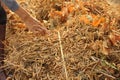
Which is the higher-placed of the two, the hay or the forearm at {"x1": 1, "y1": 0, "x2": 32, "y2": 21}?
the forearm at {"x1": 1, "y1": 0, "x2": 32, "y2": 21}

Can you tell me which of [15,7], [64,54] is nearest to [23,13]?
[15,7]

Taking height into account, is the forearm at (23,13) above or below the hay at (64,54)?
above

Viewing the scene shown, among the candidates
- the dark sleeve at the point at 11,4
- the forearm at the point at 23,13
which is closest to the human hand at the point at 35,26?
the forearm at the point at 23,13

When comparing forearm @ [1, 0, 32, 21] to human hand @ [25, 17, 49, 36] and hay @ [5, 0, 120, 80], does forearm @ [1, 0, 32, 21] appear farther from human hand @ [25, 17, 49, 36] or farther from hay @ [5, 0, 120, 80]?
hay @ [5, 0, 120, 80]

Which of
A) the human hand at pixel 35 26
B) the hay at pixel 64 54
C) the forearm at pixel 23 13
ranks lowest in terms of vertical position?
the hay at pixel 64 54

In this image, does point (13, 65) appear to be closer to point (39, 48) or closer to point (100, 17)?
point (39, 48)

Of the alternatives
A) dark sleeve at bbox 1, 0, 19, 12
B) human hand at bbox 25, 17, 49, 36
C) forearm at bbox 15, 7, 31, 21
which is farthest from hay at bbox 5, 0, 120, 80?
dark sleeve at bbox 1, 0, 19, 12

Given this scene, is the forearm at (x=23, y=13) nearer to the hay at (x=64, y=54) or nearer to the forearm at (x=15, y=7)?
the forearm at (x=15, y=7)

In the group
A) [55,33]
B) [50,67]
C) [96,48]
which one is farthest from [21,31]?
[96,48]

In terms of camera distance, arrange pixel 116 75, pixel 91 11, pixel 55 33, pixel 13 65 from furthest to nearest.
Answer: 1. pixel 91 11
2. pixel 55 33
3. pixel 13 65
4. pixel 116 75

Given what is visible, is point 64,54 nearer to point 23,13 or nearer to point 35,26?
point 35,26

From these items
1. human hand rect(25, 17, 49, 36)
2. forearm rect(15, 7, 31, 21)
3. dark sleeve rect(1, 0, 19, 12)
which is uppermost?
dark sleeve rect(1, 0, 19, 12)
